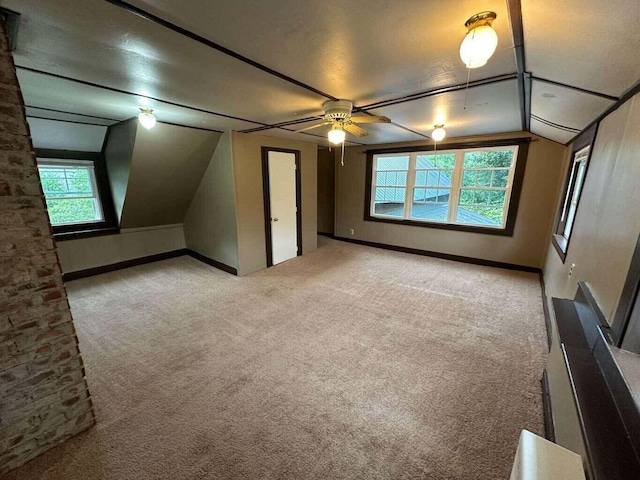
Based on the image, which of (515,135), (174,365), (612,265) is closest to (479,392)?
(612,265)

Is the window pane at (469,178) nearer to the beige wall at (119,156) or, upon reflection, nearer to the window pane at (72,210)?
the beige wall at (119,156)

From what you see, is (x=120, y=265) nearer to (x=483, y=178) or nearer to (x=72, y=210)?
(x=72, y=210)

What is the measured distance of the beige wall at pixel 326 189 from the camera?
20.6 feet

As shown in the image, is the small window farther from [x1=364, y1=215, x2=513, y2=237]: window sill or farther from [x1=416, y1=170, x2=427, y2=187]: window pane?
[x1=416, y1=170, x2=427, y2=187]: window pane

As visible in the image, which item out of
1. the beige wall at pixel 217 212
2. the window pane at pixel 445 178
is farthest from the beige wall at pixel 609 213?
the beige wall at pixel 217 212

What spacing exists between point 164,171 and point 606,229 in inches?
190

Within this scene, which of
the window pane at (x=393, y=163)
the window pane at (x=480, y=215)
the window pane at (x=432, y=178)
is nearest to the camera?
the window pane at (x=480, y=215)

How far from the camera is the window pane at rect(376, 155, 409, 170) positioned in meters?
5.17

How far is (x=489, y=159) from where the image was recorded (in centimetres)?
438

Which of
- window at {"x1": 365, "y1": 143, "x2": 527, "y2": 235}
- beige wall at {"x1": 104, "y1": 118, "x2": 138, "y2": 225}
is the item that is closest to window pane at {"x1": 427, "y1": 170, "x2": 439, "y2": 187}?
window at {"x1": 365, "y1": 143, "x2": 527, "y2": 235}

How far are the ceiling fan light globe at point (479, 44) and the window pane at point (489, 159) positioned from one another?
3.85m

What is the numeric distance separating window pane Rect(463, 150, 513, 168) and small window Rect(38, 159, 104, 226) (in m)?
6.33

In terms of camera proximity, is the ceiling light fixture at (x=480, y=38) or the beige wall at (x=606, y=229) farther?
the beige wall at (x=606, y=229)

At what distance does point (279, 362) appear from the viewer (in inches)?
85.7
